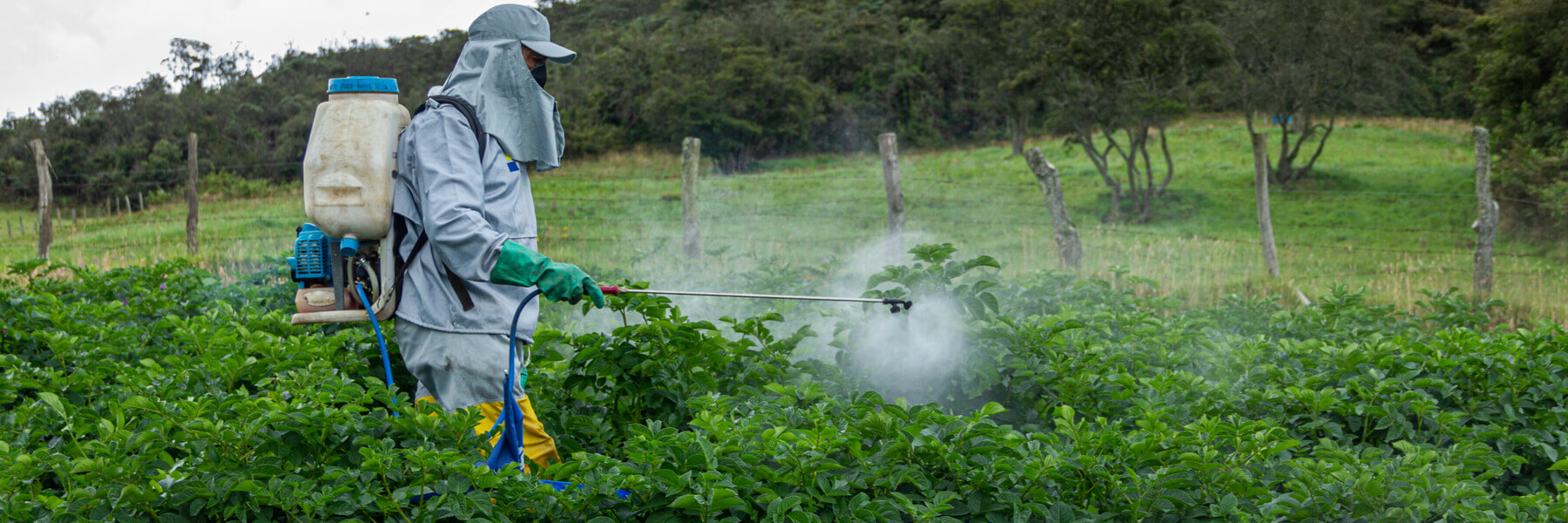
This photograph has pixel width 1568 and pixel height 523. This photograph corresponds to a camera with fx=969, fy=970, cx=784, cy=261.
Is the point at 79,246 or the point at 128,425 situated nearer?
the point at 128,425

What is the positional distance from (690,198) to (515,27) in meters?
5.90

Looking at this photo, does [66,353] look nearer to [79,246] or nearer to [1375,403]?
[1375,403]

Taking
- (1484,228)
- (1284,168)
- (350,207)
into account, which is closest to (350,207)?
(350,207)

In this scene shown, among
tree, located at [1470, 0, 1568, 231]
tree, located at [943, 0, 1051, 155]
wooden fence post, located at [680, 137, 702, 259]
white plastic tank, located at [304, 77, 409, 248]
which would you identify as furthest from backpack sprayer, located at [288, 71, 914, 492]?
tree, located at [943, 0, 1051, 155]

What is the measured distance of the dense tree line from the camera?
21578 mm

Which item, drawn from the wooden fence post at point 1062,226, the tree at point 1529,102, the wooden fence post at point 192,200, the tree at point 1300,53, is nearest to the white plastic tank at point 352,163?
the wooden fence post at point 1062,226

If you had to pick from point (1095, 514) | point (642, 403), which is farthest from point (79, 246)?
point (1095, 514)

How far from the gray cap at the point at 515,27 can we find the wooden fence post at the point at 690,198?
5.44m

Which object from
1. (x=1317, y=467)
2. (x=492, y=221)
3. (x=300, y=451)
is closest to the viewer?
(x=300, y=451)

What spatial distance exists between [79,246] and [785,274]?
13.1 metres

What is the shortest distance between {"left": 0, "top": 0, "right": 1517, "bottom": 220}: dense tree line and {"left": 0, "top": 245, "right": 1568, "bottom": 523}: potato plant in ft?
56.1

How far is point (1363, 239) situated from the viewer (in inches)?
670

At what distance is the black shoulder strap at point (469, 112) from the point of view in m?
2.77

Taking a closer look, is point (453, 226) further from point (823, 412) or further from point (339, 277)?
point (823, 412)
